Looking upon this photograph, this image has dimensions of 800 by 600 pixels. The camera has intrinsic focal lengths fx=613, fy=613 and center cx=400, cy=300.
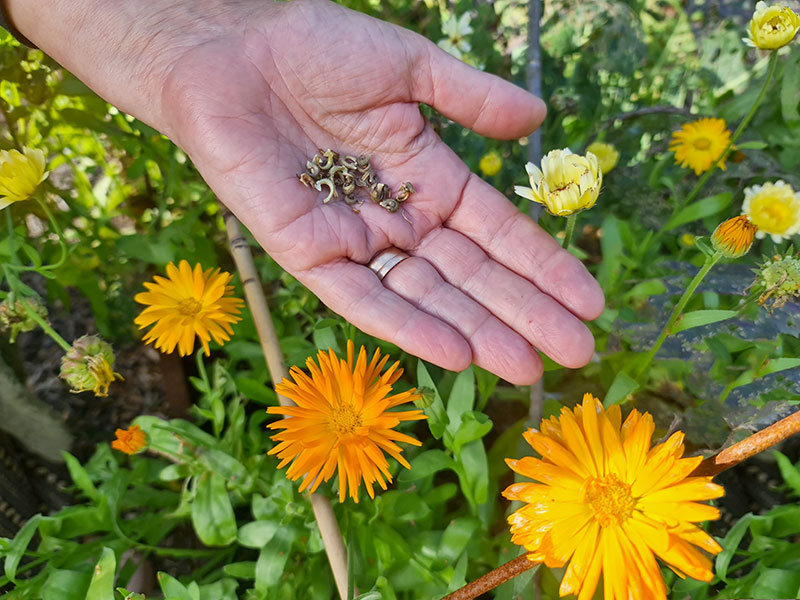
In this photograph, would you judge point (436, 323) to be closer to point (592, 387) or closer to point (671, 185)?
point (592, 387)

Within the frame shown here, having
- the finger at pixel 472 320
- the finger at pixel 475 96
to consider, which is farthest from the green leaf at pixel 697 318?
the finger at pixel 475 96

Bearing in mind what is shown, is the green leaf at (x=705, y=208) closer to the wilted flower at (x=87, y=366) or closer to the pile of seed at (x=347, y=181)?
the pile of seed at (x=347, y=181)

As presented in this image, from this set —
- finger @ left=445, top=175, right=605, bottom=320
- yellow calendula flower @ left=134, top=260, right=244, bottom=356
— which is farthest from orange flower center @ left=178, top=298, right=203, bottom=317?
finger @ left=445, top=175, right=605, bottom=320

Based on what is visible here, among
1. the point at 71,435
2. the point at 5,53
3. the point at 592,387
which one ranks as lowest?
the point at 71,435

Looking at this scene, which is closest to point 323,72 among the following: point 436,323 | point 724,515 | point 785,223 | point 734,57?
point 436,323

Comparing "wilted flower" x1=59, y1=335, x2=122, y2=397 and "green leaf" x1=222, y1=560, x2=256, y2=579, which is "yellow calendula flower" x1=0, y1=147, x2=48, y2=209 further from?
"green leaf" x1=222, y1=560, x2=256, y2=579

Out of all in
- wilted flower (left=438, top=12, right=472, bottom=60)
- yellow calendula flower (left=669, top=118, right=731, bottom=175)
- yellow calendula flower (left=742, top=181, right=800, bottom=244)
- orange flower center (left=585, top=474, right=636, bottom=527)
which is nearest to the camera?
orange flower center (left=585, top=474, right=636, bottom=527)
